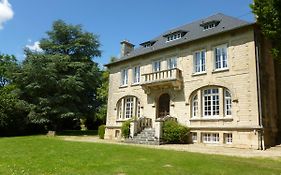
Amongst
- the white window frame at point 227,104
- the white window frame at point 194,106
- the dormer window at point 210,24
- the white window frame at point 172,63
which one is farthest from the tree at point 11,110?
the white window frame at point 227,104

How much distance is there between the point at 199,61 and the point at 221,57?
1774 millimetres

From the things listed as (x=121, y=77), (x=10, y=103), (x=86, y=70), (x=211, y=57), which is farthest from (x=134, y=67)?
(x=10, y=103)

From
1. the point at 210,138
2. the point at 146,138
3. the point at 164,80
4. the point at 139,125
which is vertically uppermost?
the point at 164,80

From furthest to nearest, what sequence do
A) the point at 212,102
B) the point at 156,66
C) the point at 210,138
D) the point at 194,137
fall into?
the point at 156,66 → the point at 194,137 → the point at 212,102 → the point at 210,138

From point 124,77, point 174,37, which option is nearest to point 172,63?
point 174,37

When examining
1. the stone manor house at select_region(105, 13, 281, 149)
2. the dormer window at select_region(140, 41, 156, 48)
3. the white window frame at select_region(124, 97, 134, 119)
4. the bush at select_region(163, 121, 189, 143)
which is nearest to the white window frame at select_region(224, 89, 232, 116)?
the stone manor house at select_region(105, 13, 281, 149)

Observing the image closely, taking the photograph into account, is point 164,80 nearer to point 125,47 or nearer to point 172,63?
point 172,63

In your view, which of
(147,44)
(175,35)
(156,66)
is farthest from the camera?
(147,44)

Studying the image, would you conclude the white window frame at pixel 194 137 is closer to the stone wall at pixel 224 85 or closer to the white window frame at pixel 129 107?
the stone wall at pixel 224 85

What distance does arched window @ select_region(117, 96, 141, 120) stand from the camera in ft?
78.2

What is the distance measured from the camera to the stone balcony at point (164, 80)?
2038cm

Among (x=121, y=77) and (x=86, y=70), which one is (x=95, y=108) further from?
(x=121, y=77)

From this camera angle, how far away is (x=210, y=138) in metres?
18.3

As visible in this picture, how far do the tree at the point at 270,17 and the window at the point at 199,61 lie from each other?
5.69 m
